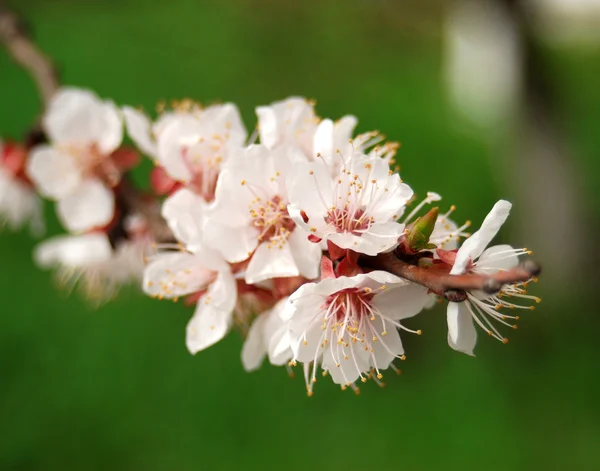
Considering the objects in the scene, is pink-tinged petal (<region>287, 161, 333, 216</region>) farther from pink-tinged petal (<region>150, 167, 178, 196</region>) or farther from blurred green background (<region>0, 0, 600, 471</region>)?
blurred green background (<region>0, 0, 600, 471</region>)

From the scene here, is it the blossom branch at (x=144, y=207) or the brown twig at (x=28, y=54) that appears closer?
the blossom branch at (x=144, y=207)

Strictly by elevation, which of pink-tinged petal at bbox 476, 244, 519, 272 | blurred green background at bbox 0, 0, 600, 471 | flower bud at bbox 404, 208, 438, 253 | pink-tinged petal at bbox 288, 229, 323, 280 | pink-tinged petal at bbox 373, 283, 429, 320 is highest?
flower bud at bbox 404, 208, 438, 253

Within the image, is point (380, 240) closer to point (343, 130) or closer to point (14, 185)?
point (343, 130)

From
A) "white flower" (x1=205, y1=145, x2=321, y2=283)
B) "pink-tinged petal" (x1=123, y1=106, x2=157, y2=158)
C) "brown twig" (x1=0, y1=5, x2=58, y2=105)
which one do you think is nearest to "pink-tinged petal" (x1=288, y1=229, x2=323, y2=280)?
"white flower" (x1=205, y1=145, x2=321, y2=283)

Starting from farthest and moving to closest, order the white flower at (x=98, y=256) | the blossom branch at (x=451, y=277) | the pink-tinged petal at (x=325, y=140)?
the white flower at (x=98, y=256)
the pink-tinged petal at (x=325, y=140)
the blossom branch at (x=451, y=277)

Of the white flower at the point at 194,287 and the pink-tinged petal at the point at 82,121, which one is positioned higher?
the pink-tinged petal at the point at 82,121

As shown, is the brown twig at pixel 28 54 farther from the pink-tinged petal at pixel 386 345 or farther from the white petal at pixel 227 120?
the pink-tinged petal at pixel 386 345

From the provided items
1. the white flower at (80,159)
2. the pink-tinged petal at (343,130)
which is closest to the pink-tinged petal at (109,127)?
the white flower at (80,159)
